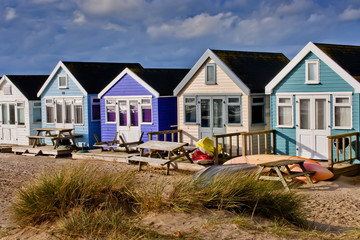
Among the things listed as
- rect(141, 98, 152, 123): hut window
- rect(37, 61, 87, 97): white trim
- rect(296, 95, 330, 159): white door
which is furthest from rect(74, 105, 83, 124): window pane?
rect(296, 95, 330, 159): white door

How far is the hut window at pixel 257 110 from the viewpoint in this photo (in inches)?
729

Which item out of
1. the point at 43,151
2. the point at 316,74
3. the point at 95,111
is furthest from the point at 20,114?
the point at 316,74

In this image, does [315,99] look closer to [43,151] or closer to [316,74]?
[316,74]

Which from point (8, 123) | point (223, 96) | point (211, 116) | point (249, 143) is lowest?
point (249, 143)

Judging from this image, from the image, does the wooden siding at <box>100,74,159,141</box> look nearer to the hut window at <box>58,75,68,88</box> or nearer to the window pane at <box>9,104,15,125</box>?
the hut window at <box>58,75,68,88</box>

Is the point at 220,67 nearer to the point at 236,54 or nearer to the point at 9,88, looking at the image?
the point at 236,54

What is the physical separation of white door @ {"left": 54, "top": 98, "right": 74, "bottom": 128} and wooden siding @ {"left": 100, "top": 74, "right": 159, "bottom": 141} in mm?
2309

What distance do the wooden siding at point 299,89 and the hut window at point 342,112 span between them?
0.45 ft

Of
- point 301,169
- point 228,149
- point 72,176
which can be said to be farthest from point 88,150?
point 72,176

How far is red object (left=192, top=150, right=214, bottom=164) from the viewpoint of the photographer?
17203 mm

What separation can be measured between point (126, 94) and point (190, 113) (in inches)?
147

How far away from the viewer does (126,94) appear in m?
22.5

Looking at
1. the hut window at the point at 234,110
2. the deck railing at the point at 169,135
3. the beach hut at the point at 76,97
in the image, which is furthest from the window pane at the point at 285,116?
the beach hut at the point at 76,97

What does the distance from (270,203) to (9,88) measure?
22.2m
